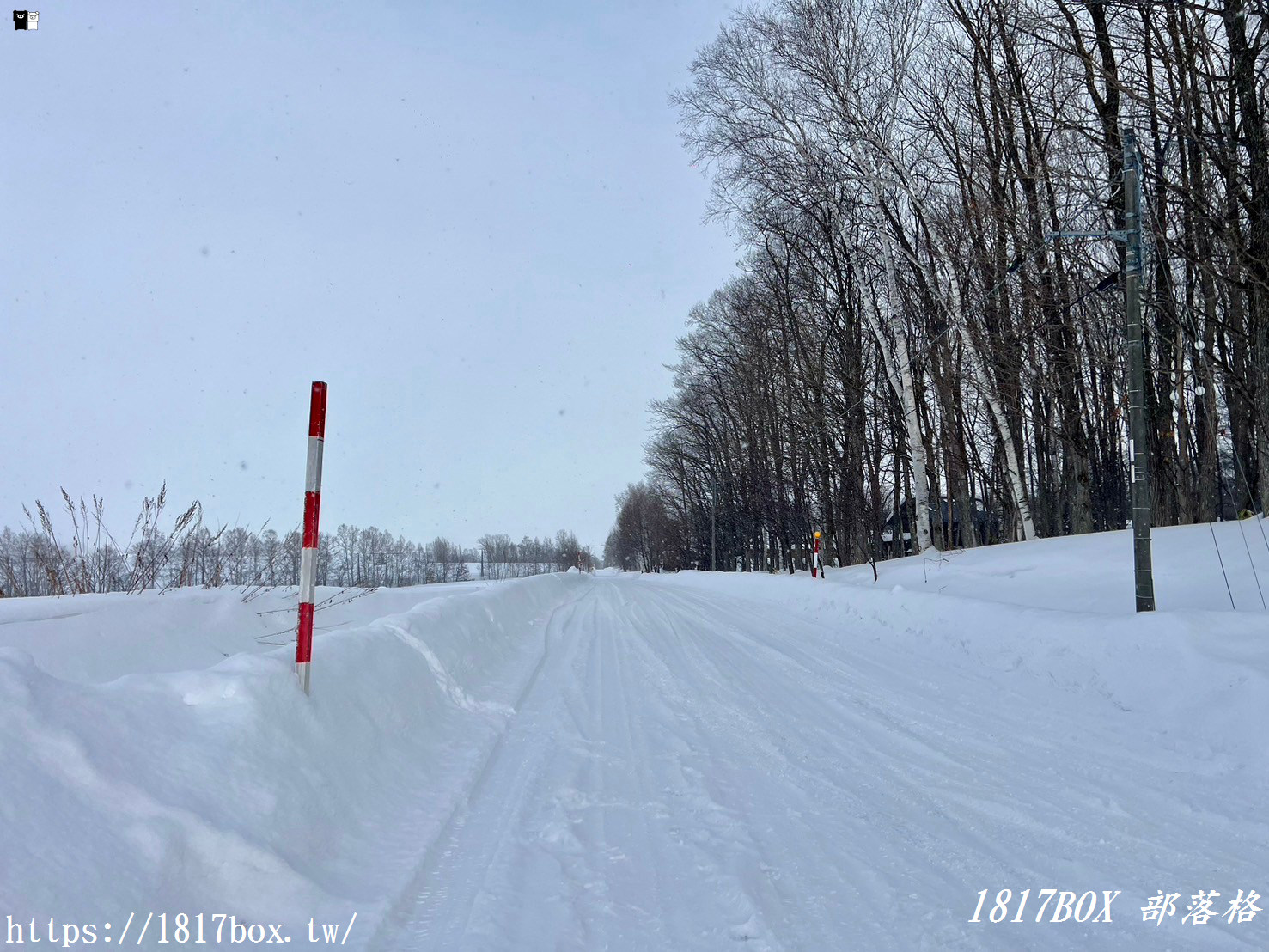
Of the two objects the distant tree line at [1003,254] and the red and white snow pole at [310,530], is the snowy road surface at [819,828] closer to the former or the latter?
the red and white snow pole at [310,530]

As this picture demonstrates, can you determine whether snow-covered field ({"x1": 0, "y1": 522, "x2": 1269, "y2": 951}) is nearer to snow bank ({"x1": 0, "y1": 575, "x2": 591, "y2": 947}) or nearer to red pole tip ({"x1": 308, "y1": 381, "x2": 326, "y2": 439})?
snow bank ({"x1": 0, "y1": 575, "x2": 591, "y2": 947})

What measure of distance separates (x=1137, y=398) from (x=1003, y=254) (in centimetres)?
1109

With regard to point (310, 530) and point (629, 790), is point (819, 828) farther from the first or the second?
point (310, 530)

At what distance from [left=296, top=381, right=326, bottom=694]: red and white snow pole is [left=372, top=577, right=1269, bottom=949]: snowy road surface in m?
1.25

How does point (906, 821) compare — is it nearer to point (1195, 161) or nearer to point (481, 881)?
point (481, 881)

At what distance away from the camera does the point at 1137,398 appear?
7.17m

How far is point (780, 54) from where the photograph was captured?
17.9 metres

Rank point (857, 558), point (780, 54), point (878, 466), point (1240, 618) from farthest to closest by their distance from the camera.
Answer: point (857, 558)
point (878, 466)
point (780, 54)
point (1240, 618)

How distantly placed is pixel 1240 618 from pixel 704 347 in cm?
3438

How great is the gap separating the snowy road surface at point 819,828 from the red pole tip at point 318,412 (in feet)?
7.54

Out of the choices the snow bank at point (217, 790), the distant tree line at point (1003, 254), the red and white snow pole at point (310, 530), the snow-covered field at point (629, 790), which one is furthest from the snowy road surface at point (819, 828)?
the distant tree line at point (1003, 254)

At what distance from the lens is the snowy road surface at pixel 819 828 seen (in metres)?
2.41

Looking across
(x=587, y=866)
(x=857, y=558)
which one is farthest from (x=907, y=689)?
(x=857, y=558)

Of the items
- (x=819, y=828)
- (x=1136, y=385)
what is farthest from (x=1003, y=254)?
(x=819, y=828)
